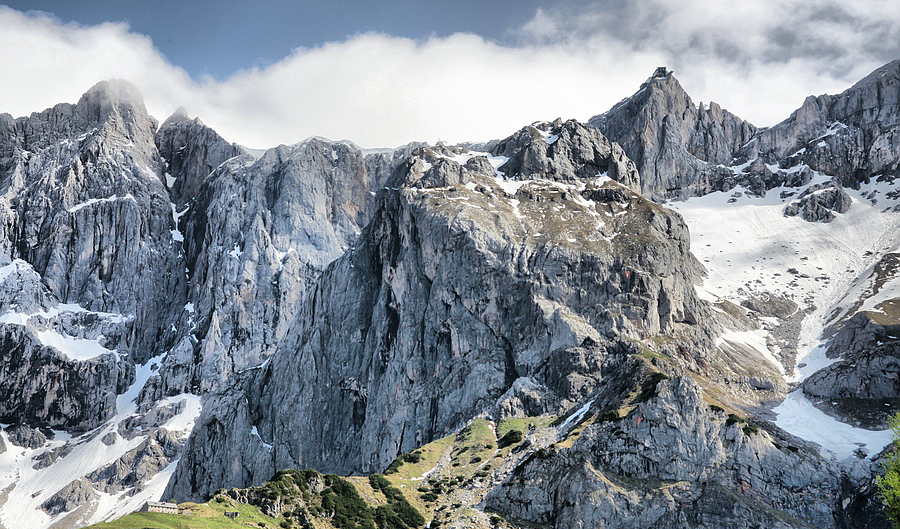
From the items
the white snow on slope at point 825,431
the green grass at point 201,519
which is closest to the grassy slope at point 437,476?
the green grass at point 201,519

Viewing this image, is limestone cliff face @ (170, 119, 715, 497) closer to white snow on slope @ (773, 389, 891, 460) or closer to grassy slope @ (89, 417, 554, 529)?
grassy slope @ (89, 417, 554, 529)

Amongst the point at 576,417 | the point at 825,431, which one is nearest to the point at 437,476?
the point at 576,417

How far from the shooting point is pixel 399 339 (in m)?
186

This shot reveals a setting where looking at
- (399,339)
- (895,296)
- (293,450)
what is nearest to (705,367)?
(895,296)

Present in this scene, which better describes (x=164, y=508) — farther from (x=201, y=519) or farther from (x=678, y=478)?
(x=678, y=478)

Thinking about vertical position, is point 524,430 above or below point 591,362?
below

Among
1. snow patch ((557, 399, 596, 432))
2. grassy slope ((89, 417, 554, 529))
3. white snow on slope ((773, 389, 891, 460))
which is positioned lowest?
grassy slope ((89, 417, 554, 529))

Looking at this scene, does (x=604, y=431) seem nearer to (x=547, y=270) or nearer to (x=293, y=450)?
(x=547, y=270)

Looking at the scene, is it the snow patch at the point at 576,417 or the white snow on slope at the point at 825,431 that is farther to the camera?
the snow patch at the point at 576,417

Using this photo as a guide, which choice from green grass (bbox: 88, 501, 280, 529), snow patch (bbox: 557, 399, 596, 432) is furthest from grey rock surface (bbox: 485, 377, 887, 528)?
green grass (bbox: 88, 501, 280, 529)

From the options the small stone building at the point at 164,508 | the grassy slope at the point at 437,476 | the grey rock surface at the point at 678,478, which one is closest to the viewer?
the small stone building at the point at 164,508

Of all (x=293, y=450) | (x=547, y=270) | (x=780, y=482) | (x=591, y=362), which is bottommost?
(x=293, y=450)

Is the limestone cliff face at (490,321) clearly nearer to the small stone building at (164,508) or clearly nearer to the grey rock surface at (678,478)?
the grey rock surface at (678,478)

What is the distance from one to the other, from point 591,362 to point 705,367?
96.8 feet
